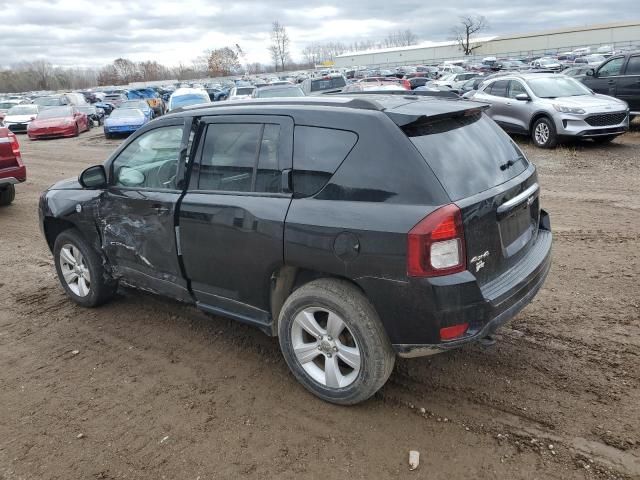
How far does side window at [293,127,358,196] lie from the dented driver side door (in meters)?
1.05

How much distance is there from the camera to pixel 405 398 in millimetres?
3346

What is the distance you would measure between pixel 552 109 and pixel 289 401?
34.8 feet

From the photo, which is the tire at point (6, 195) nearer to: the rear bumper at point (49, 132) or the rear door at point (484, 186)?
the rear door at point (484, 186)

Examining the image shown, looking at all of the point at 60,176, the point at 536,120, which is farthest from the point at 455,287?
the point at 60,176

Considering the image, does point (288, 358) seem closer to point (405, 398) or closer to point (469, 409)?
point (405, 398)

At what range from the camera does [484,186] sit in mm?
3061

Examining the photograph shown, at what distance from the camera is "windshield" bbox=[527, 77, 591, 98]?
12.4 m

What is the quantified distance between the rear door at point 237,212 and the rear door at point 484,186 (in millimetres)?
931

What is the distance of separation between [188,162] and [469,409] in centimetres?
252

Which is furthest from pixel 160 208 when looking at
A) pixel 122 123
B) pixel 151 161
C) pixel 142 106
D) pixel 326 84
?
pixel 142 106

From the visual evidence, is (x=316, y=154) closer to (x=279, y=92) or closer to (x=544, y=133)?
(x=544, y=133)

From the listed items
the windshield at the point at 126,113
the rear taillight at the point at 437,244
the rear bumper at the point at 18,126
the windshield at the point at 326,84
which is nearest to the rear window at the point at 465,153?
the rear taillight at the point at 437,244

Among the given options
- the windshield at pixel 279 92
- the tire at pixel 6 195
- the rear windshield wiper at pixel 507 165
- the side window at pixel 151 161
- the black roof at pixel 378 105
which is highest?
the black roof at pixel 378 105

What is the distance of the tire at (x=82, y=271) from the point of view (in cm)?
Result: 468
